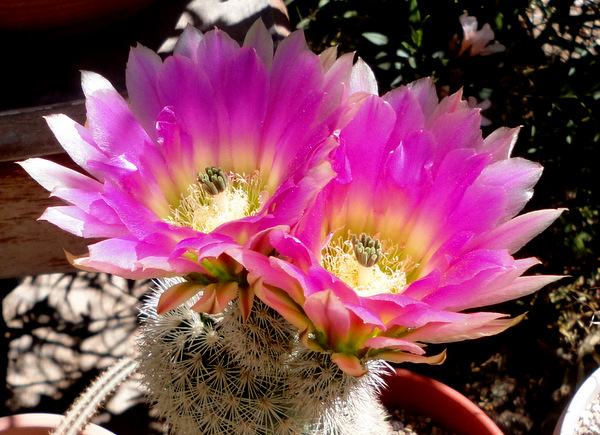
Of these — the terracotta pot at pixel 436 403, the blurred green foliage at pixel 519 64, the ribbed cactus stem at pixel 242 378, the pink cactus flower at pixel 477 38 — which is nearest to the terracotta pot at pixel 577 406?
the terracotta pot at pixel 436 403

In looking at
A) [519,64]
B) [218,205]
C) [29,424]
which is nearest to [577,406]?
[519,64]

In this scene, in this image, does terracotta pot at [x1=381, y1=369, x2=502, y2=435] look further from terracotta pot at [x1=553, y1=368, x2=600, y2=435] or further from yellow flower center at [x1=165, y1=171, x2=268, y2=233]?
yellow flower center at [x1=165, y1=171, x2=268, y2=233]

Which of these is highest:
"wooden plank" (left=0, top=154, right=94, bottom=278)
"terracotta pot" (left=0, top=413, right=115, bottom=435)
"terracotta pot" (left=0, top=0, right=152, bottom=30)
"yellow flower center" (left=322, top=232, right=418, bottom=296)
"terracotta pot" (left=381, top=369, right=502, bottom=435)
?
"terracotta pot" (left=0, top=0, right=152, bottom=30)

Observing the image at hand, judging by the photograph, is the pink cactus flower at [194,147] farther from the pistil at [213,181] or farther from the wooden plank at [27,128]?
the wooden plank at [27,128]

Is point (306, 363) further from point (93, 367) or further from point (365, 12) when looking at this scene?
point (93, 367)

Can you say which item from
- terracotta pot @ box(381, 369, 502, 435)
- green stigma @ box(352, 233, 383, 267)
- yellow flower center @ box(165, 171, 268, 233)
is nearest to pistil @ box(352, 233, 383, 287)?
green stigma @ box(352, 233, 383, 267)

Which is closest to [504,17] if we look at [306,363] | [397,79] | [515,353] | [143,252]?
[397,79]
